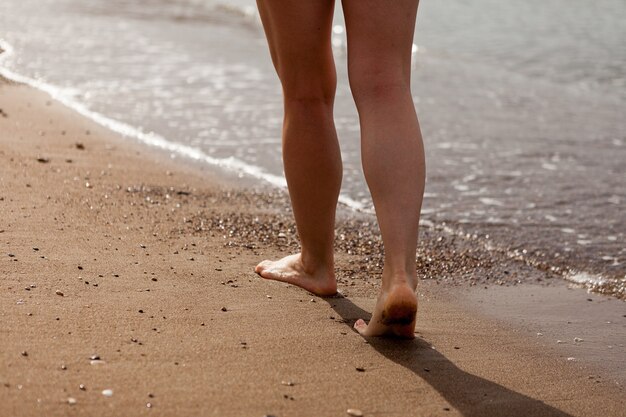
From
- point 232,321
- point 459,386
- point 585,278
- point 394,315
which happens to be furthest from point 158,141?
point 459,386

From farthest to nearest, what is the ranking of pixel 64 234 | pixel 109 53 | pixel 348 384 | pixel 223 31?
pixel 223 31 < pixel 109 53 < pixel 64 234 < pixel 348 384

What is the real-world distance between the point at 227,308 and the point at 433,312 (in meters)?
0.68

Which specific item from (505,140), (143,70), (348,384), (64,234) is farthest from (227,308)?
(143,70)

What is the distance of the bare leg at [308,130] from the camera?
9.39 ft

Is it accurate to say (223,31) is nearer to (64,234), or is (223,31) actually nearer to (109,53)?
(109,53)

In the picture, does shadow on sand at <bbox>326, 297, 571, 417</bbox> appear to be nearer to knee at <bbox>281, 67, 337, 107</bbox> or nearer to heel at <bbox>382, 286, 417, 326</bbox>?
heel at <bbox>382, 286, 417, 326</bbox>

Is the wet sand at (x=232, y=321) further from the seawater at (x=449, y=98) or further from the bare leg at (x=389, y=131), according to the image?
the seawater at (x=449, y=98)

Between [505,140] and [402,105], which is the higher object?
[402,105]

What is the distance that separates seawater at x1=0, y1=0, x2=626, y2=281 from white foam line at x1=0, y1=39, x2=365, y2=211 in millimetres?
18

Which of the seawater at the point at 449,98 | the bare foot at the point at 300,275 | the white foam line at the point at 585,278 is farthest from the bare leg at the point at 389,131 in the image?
the seawater at the point at 449,98

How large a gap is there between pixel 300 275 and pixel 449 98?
4205 millimetres

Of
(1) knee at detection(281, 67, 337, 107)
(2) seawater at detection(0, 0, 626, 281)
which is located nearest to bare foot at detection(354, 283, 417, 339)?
(1) knee at detection(281, 67, 337, 107)

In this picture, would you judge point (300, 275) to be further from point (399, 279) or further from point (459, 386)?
point (459, 386)

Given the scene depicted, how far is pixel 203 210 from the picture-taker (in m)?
4.18
